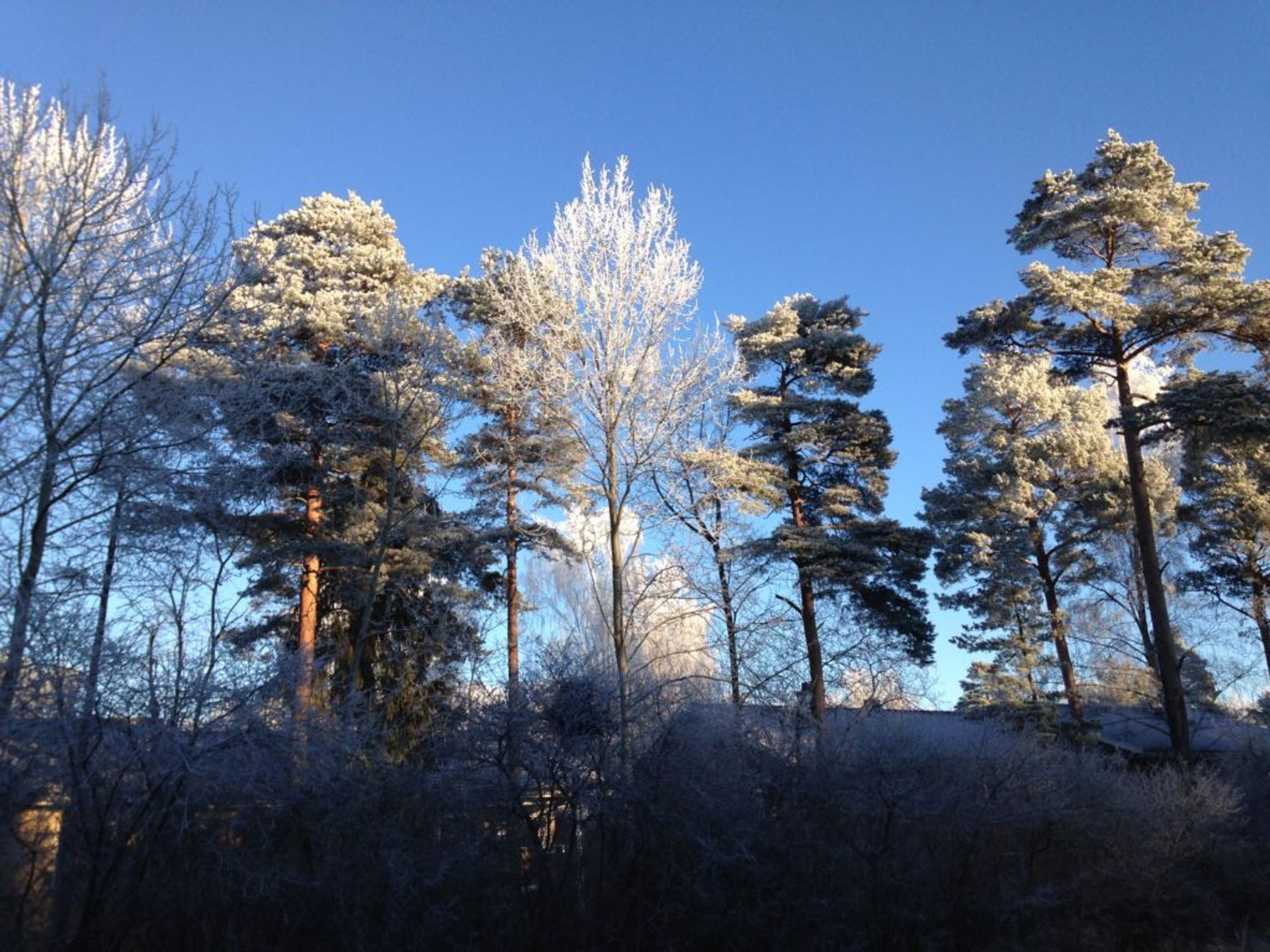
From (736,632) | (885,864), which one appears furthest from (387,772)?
(736,632)

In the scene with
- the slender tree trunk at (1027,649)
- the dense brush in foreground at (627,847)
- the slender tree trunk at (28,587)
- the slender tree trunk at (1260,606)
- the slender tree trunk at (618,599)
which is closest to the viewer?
the slender tree trunk at (28,587)

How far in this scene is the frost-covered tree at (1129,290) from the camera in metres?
20.2

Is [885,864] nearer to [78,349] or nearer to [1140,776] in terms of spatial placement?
[1140,776]

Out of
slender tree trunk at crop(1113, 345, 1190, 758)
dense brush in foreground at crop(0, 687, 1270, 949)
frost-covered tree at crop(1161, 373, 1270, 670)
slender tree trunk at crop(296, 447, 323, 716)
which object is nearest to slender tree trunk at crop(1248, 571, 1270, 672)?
frost-covered tree at crop(1161, 373, 1270, 670)

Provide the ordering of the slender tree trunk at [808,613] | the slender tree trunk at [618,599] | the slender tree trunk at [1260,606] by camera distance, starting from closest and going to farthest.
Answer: the slender tree trunk at [618,599] → the slender tree trunk at [808,613] → the slender tree trunk at [1260,606]

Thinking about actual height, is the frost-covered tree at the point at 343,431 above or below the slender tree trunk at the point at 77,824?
above

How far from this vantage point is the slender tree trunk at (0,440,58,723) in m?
8.41

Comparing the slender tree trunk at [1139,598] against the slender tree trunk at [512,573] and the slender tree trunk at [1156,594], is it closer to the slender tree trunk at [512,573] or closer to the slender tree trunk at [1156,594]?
the slender tree trunk at [1156,594]

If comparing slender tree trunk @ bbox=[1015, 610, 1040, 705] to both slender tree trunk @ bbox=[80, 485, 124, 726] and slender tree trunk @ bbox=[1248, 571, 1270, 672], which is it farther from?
Result: slender tree trunk @ bbox=[80, 485, 124, 726]

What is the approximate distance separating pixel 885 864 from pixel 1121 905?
4189mm

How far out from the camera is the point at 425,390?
1973 cm

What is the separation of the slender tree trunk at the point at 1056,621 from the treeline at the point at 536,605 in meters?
0.13

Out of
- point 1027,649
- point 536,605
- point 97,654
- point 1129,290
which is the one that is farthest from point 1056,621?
point 97,654

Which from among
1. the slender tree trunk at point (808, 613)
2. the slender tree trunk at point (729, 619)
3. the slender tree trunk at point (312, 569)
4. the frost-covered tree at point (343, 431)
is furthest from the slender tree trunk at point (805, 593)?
the slender tree trunk at point (312, 569)
